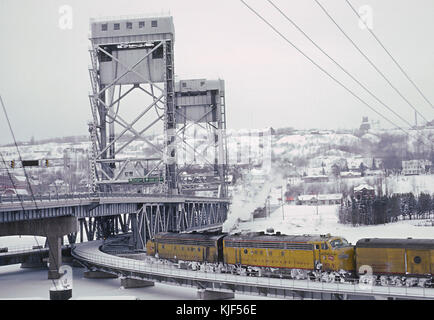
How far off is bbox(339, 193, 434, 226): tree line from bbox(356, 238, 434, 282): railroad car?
59.9 metres

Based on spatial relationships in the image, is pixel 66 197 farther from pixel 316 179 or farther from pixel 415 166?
pixel 316 179

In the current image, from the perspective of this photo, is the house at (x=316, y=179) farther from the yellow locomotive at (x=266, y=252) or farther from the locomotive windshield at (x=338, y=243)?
the locomotive windshield at (x=338, y=243)

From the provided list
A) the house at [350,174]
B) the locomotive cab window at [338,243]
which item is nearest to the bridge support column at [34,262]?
the locomotive cab window at [338,243]

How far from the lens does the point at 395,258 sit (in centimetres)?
3019

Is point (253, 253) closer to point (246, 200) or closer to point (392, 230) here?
point (392, 230)

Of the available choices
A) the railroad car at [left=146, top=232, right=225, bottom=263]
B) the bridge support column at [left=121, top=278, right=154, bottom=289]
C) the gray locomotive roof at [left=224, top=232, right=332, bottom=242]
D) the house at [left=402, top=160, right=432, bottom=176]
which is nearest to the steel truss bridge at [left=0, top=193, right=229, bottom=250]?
the railroad car at [left=146, top=232, right=225, bottom=263]

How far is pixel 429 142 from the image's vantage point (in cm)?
10469

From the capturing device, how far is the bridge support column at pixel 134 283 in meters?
41.8

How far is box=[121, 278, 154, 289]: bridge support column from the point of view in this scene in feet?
137

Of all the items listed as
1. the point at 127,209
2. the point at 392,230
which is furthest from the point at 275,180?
the point at 127,209

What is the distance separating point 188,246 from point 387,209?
59.1 metres

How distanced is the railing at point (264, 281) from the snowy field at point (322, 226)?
2935 cm

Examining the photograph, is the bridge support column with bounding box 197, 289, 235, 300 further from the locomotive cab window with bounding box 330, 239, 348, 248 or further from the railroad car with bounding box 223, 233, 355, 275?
the locomotive cab window with bounding box 330, 239, 348, 248
